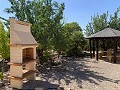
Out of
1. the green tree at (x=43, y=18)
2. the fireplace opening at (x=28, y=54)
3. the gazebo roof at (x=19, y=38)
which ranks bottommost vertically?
the fireplace opening at (x=28, y=54)

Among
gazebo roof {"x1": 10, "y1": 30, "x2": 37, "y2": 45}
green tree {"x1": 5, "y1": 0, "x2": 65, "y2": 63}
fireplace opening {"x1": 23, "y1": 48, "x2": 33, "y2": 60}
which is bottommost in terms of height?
fireplace opening {"x1": 23, "y1": 48, "x2": 33, "y2": 60}

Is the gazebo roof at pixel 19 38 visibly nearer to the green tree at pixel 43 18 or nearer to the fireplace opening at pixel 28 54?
the fireplace opening at pixel 28 54

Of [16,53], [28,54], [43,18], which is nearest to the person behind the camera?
[16,53]

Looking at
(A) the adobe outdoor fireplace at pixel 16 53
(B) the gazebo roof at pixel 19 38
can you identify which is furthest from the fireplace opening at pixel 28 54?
(A) the adobe outdoor fireplace at pixel 16 53

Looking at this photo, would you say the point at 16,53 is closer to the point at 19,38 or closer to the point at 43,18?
the point at 19,38

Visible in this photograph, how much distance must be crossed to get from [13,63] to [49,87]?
2.17 meters

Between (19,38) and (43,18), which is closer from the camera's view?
(19,38)

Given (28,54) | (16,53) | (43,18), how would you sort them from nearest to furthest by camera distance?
1. (16,53)
2. (28,54)
3. (43,18)

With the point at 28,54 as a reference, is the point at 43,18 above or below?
above

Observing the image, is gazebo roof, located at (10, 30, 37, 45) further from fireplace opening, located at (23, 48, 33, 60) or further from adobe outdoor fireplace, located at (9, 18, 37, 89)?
fireplace opening, located at (23, 48, 33, 60)

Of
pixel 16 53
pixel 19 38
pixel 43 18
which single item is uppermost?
pixel 43 18

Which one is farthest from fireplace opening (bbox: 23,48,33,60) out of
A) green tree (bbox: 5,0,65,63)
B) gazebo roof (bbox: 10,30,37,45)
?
green tree (bbox: 5,0,65,63)

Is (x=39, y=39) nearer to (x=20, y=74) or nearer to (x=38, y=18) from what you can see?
(x=38, y=18)

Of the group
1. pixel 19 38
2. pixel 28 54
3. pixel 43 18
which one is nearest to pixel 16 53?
pixel 19 38
